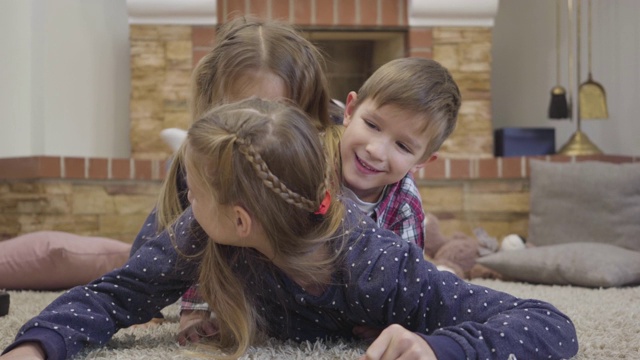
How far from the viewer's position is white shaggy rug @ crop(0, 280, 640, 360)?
1.08 m

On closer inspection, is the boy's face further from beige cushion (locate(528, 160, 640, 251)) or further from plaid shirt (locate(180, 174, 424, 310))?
beige cushion (locate(528, 160, 640, 251))

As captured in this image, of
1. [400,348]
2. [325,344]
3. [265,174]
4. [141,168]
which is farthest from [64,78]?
[400,348]

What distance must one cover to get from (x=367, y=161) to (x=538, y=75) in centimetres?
259

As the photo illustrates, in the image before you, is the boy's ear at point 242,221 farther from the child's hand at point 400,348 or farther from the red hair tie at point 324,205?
the child's hand at point 400,348

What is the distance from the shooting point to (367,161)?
4.29 ft

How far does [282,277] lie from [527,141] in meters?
2.33

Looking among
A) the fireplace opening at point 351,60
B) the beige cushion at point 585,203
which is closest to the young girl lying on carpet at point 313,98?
the beige cushion at point 585,203

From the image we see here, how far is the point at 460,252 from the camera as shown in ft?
8.11

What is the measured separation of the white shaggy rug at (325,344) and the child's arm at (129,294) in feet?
0.15

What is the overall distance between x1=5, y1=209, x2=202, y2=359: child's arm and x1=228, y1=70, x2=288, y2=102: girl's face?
11.4 inches

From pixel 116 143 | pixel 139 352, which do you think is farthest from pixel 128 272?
pixel 116 143

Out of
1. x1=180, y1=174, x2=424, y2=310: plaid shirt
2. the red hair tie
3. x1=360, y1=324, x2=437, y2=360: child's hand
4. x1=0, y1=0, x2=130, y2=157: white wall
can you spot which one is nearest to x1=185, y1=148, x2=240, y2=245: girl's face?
the red hair tie

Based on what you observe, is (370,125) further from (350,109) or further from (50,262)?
(50,262)

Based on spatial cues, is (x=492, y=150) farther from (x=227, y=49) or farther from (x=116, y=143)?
(x=227, y=49)
